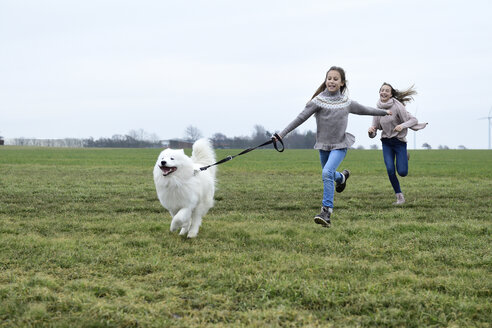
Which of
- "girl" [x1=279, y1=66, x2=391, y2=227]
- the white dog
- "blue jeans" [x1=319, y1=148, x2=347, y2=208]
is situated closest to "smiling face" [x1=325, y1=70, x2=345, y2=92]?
"girl" [x1=279, y1=66, x2=391, y2=227]

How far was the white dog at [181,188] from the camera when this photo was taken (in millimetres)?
5777

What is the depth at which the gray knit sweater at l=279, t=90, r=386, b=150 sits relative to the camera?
20.9ft

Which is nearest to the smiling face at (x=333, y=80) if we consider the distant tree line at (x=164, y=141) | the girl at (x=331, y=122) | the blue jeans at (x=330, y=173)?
the girl at (x=331, y=122)

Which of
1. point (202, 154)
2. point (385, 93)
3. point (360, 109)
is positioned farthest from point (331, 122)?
point (385, 93)

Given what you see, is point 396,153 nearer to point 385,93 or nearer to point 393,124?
point 393,124

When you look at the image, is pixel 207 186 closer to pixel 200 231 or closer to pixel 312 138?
pixel 200 231

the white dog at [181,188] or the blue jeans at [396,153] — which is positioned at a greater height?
the blue jeans at [396,153]

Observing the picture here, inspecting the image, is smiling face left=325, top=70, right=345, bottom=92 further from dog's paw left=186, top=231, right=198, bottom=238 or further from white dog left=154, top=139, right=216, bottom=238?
dog's paw left=186, top=231, right=198, bottom=238

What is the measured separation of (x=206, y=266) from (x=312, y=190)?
7.94 metres

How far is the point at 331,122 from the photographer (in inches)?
251

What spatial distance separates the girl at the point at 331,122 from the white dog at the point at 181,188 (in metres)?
1.36

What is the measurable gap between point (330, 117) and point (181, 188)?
2303 millimetres

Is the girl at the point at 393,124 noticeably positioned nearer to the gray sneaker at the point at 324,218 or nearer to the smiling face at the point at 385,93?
the smiling face at the point at 385,93

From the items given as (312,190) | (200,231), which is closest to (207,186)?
(200,231)
